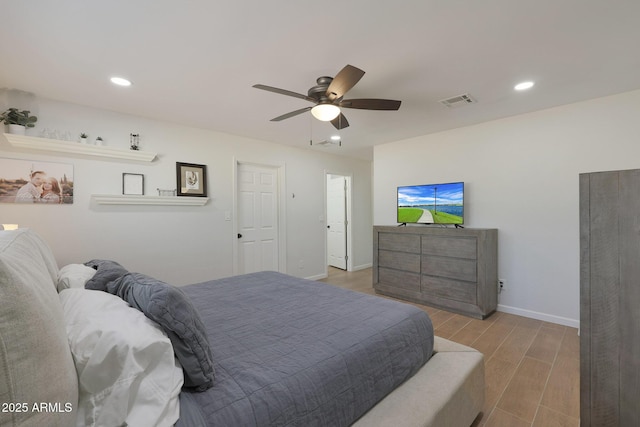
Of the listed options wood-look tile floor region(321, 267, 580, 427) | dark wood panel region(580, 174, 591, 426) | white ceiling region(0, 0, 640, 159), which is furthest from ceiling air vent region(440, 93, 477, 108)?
wood-look tile floor region(321, 267, 580, 427)

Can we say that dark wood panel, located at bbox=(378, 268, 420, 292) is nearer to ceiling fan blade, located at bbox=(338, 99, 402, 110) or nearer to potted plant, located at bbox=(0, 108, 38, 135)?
Result: ceiling fan blade, located at bbox=(338, 99, 402, 110)

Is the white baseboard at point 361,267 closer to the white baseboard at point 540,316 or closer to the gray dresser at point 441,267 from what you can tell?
the gray dresser at point 441,267

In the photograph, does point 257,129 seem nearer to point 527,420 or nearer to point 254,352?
point 254,352

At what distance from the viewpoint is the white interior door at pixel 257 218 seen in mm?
4282

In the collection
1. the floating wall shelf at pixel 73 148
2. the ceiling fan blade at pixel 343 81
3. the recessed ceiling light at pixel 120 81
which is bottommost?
the floating wall shelf at pixel 73 148

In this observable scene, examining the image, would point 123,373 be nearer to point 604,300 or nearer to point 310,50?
point 604,300

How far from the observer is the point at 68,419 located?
65 centimetres

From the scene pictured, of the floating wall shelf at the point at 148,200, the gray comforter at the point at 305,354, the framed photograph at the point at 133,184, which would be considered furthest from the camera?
the framed photograph at the point at 133,184

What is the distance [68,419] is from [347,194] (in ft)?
17.8

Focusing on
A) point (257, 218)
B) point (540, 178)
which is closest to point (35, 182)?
point (257, 218)

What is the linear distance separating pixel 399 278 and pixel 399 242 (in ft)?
1.69

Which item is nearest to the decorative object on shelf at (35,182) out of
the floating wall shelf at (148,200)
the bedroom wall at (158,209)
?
the bedroom wall at (158,209)

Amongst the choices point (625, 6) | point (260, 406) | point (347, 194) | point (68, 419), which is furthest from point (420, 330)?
point (347, 194)

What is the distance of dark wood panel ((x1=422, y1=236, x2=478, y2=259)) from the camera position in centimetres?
326
